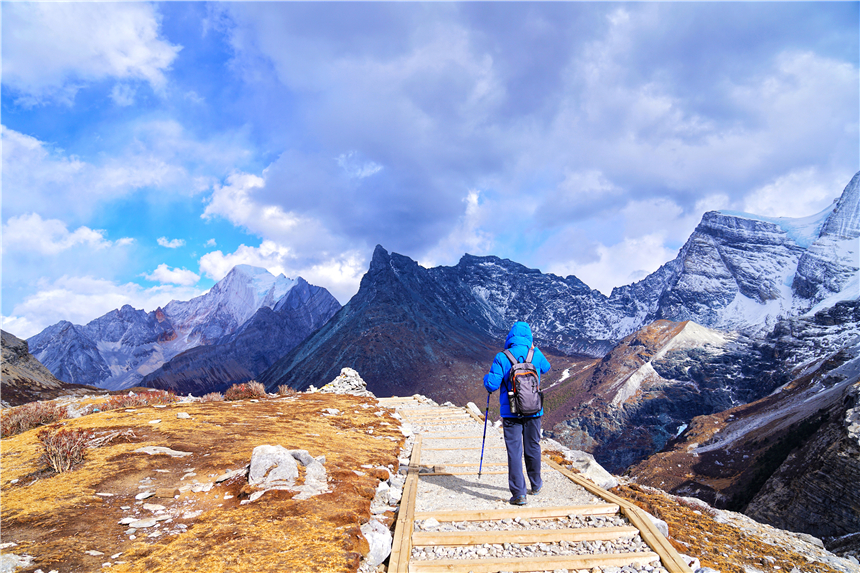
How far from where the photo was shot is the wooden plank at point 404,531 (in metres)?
4.92

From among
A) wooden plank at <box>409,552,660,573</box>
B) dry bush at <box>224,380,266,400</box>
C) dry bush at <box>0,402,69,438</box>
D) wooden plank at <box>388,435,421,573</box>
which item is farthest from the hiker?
dry bush at <box>224,380,266,400</box>

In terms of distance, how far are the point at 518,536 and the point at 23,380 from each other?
68677mm

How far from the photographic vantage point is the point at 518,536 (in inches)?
218

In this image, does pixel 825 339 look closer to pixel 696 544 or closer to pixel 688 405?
pixel 688 405

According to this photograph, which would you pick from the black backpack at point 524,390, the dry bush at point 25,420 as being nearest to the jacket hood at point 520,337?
the black backpack at point 524,390

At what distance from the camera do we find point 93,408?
51.0ft

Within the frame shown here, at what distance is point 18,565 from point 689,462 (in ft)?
333

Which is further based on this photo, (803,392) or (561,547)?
(803,392)

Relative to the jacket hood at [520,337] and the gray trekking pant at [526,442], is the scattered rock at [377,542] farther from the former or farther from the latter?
the jacket hood at [520,337]

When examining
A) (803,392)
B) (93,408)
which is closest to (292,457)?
(93,408)

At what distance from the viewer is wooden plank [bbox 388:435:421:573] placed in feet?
16.1

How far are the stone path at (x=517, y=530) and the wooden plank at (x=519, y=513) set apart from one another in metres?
0.01

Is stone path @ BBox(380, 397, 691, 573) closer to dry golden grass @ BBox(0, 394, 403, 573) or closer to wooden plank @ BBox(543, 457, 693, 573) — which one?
wooden plank @ BBox(543, 457, 693, 573)

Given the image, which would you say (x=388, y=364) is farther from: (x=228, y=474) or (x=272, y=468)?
(x=272, y=468)
